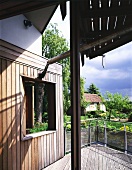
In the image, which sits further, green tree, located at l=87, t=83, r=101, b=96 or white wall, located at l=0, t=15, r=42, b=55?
green tree, located at l=87, t=83, r=101, b=96

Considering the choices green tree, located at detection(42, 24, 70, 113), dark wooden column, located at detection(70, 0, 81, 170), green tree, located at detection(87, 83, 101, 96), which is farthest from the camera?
green tree, located at detection(87, 83, 101, 96)

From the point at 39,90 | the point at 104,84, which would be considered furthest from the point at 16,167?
the point at 104,84

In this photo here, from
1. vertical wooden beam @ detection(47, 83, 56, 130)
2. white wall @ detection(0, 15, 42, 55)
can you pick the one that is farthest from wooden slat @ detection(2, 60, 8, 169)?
vertical wooden beam @ detection(47, 83, 56, 130)

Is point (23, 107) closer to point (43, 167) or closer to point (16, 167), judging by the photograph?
point (16, 167)

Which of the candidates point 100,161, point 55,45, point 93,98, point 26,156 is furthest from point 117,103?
point 26,156

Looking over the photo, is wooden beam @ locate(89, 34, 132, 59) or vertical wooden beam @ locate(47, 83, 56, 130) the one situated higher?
wooden beam @ locate(89, 34, 132, 59)

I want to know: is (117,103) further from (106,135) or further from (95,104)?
(106,135)

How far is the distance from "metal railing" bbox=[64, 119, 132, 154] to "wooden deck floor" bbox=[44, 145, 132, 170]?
0.71ft

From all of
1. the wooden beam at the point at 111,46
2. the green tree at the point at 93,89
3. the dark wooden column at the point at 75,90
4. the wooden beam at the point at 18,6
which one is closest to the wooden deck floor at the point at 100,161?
the dark wooden column at the point at 75,90

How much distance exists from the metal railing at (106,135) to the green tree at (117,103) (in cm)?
137

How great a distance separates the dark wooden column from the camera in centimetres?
220

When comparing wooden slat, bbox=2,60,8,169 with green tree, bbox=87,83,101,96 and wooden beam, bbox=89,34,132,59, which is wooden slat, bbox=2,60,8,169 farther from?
green tree, bbox=87,83,101,96

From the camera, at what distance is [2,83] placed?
3.12 meters

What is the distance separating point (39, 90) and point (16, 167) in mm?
4691
